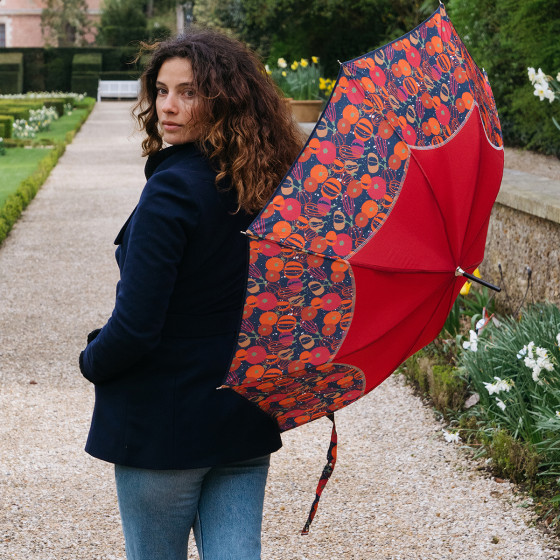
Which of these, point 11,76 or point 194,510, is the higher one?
point 194,510

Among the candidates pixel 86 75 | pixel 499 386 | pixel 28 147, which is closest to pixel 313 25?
pixel 28 147

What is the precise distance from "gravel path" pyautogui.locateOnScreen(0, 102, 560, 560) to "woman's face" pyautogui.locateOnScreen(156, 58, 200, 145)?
1.76 metres

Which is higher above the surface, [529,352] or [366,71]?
[366,71]

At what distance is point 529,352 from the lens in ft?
10.7

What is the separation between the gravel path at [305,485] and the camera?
9.69ft

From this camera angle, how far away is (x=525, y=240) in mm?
4832

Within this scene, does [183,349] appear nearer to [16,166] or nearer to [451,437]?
[451,437]

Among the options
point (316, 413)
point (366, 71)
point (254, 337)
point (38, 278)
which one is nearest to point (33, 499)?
point (316, 413)

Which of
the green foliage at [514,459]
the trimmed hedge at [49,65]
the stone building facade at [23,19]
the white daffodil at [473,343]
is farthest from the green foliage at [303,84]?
the stone building facade at [23,19]

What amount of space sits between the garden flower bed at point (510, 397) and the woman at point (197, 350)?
1712mm

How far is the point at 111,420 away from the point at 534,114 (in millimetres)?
7657

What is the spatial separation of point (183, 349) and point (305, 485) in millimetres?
2039

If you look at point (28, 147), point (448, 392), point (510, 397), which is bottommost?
point (28, 147)

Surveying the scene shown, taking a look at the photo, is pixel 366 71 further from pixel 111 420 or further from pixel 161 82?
pixel 111 420
